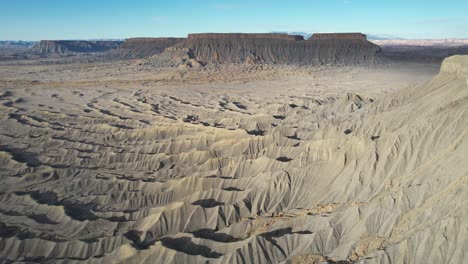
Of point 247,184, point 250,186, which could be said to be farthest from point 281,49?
point 250,186

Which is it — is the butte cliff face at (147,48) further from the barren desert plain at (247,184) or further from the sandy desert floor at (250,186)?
the sandy desert floor at (250,186)

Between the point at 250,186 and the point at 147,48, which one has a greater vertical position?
the point at 147,48

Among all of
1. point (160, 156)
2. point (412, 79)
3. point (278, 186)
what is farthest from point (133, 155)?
point (412, 79)

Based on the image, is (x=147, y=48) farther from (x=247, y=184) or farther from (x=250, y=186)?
(x=250, y=186)

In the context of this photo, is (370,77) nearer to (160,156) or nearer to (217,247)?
(160,156)

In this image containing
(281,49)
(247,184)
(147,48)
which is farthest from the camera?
(147,48)
